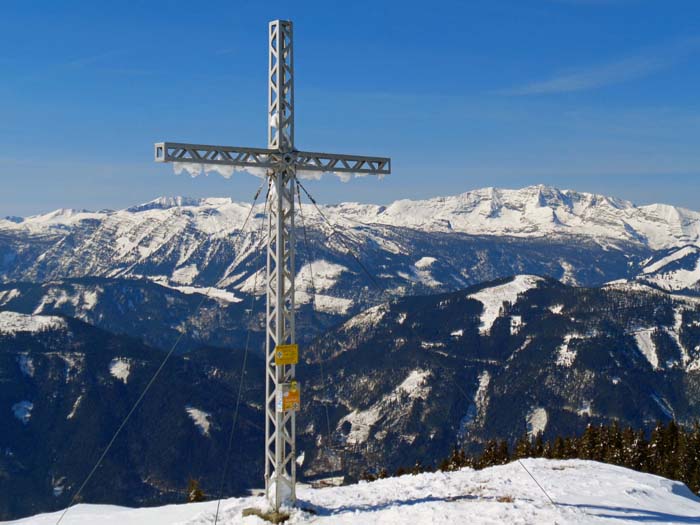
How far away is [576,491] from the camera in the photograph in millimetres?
38625

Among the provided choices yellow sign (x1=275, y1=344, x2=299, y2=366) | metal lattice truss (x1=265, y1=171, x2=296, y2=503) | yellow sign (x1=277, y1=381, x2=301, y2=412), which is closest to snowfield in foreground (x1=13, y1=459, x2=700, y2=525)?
metal lattice truss (x1=265, y1=171, x2=296, y2=503)

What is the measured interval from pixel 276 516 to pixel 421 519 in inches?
265

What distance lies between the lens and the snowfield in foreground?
3344 cm

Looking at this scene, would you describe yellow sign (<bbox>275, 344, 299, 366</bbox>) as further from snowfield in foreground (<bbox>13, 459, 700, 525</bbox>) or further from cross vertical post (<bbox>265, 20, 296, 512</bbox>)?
snowfield in foreground (<bbox>13, 459, 700, 525</bbox>)

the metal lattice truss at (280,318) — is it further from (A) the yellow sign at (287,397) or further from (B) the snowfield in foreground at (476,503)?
(B) the snowfield in foreground at (476,503)

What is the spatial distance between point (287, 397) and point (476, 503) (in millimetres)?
10551

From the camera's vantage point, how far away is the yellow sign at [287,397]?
34188 millimetres

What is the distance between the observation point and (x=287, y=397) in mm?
34250

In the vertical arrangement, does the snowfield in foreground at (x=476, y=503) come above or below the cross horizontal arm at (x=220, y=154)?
below

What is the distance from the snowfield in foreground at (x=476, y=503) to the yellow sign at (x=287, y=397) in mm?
5003

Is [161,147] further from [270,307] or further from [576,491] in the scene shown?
[576,491]

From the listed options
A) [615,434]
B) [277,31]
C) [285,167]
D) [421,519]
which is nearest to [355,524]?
[421,519]

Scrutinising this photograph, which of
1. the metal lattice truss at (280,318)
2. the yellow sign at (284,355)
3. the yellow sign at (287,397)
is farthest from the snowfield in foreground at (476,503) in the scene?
the yellow sign at (284,355)

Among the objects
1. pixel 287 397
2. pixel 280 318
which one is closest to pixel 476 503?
pixel 287 397
